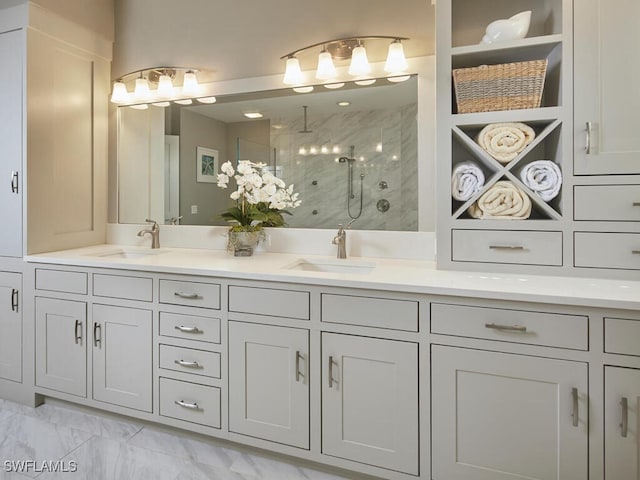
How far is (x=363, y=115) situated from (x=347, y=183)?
38 centimetres

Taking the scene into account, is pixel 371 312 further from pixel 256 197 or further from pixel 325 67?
pixel 325 67

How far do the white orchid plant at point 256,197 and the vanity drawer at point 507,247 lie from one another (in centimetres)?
100

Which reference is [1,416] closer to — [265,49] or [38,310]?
[38,310]

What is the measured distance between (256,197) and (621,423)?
1859 mm

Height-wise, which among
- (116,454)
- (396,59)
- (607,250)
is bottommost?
(116,454)

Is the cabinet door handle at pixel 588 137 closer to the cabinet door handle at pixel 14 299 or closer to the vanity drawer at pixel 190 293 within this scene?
the vanity drawer at pixel 190 293

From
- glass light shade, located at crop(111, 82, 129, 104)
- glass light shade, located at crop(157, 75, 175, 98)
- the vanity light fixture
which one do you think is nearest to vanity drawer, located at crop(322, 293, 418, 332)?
the vanity light fixture

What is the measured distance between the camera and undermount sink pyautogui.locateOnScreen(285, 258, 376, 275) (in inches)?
79.4

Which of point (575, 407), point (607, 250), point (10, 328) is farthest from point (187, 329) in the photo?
point (607, 250)

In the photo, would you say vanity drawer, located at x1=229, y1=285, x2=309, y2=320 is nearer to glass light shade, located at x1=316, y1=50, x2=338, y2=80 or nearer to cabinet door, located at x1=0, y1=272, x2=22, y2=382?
glass light shade, located at x1=316, y1=50, x2=338, y2=80

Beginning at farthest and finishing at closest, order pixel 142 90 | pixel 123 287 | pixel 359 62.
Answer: pixel 142 90, pixel 359 62, pixel 123 287

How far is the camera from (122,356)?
2.04m

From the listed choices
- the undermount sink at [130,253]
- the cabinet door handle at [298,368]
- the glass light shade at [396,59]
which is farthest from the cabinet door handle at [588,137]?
the undermount sink at [130,253]

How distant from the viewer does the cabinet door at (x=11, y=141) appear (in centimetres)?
225
